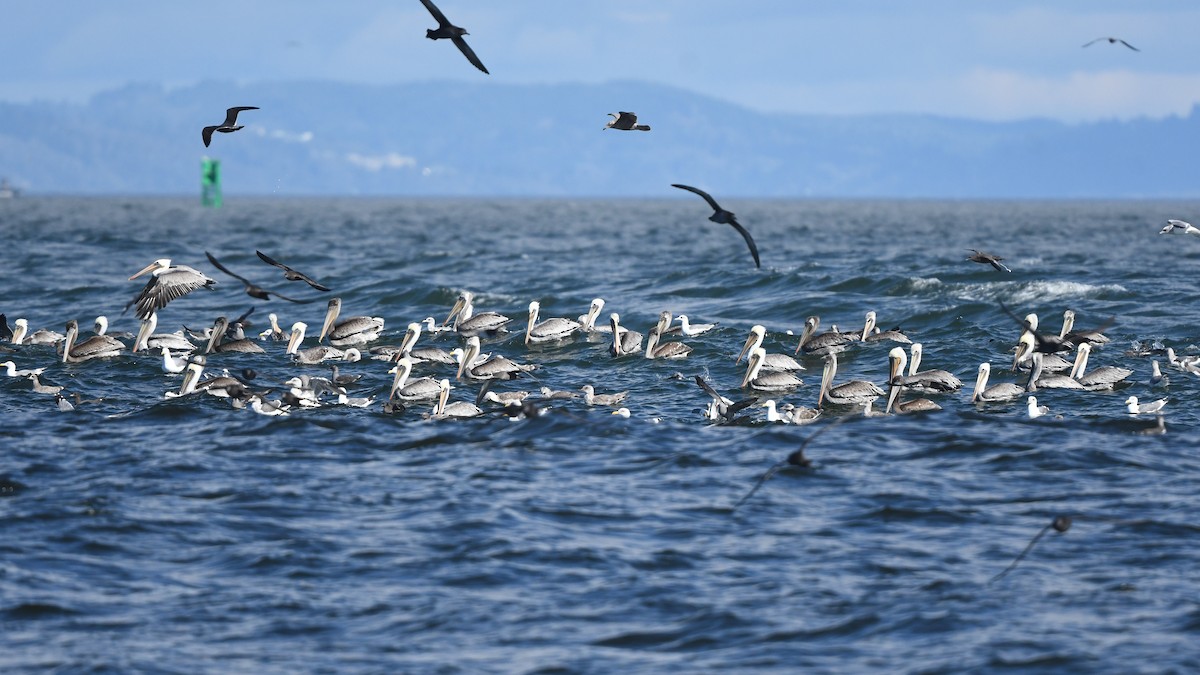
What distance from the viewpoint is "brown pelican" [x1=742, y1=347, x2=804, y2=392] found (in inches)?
901

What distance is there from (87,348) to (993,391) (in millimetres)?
14348

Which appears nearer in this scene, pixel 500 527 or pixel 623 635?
pixel 623 635

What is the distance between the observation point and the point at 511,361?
79.0 ft

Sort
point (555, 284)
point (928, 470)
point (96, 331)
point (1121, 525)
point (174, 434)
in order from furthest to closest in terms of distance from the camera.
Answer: point (555, 284) < point (96, 331) < point (174, 434) < point (928, 470) < point (1121, 525)

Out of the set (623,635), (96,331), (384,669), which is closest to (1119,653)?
(623,635)

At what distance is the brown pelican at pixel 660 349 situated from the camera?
86.0ft

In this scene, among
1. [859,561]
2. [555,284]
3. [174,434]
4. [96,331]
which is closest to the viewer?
[859,561]

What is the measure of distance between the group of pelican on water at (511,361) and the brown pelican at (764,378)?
2 cm

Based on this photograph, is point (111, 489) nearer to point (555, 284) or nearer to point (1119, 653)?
point (1119, 653)

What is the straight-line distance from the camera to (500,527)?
47.2 ft

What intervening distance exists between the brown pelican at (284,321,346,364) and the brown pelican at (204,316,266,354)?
25.2 inches

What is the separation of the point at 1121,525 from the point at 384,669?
7096 millimetres

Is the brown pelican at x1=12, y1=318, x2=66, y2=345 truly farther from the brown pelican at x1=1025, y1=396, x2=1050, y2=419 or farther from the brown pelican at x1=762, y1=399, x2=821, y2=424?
the brown pelican at x1=1025, y1=396, x2=1050, y2=419

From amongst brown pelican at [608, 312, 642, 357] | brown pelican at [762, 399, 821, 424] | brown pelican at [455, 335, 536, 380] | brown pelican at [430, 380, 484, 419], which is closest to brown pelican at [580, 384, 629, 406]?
brown pelican at [430, 380, 484, 419]
